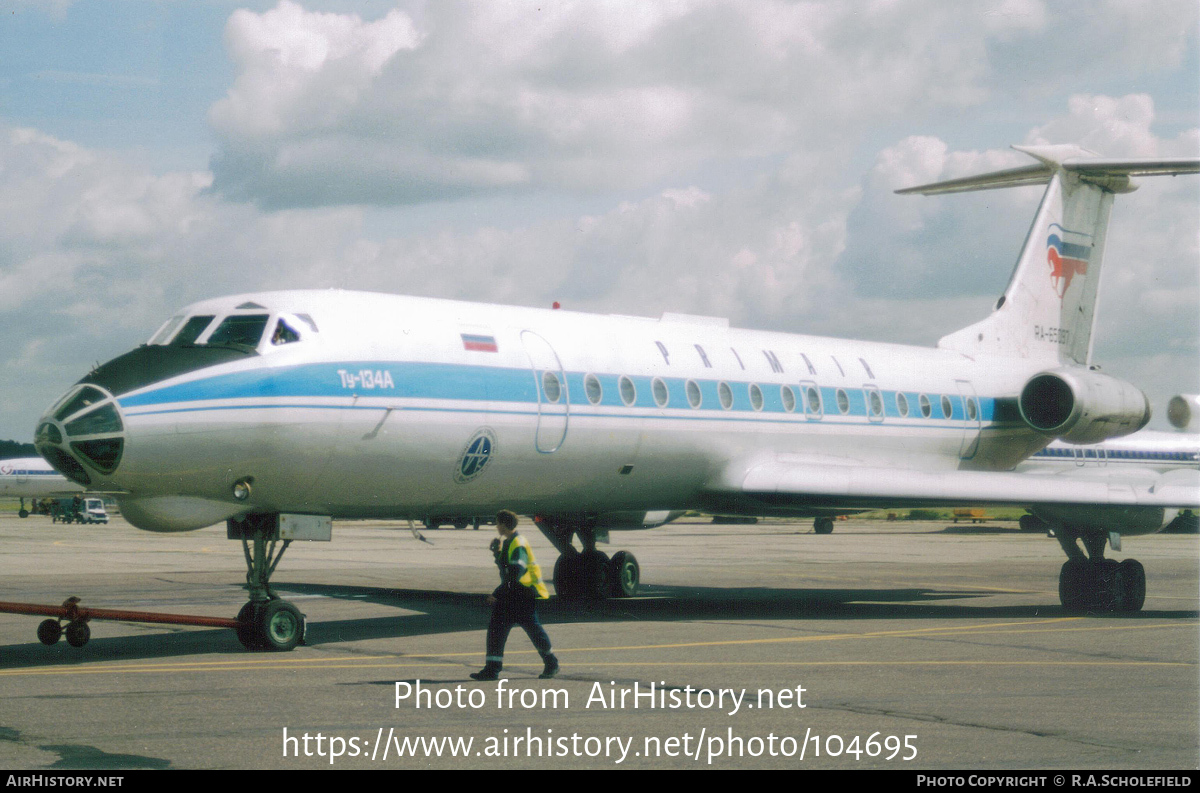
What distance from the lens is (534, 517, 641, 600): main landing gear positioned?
65.1 feet

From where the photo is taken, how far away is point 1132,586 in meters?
18.5

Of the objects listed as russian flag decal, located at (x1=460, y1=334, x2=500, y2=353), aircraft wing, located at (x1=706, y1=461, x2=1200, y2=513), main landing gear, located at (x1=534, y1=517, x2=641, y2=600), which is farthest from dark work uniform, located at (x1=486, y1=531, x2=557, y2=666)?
main landing gear, located at (x1=534, y1=517, x2=641, y2=600)

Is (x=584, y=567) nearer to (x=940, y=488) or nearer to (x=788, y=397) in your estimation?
(x=788, y=397)

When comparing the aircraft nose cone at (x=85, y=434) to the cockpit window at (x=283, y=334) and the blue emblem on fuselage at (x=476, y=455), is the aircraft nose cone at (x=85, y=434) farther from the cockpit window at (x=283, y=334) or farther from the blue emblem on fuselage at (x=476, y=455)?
the blue emblem on fuselage at (x=476, y=455)

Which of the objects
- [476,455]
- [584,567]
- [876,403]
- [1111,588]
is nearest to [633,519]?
[584,567]

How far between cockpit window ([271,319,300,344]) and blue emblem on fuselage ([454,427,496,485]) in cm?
225

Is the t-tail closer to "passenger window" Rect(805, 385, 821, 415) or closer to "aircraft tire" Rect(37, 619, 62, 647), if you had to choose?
"passenger window" Rect(805, 385, 821, 415)

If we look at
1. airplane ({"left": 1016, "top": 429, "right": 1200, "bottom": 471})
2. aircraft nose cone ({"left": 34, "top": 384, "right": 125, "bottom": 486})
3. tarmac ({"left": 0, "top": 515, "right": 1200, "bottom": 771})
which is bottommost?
tarmac ({"left": 0, "top": 515, "right": 1200, "bottom": 771})

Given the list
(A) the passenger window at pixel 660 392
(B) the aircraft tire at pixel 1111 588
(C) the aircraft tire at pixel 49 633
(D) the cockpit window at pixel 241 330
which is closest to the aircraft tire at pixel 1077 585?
(B) the aircraft tire at pixel 1111 588

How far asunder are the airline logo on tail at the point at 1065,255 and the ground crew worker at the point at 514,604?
15.4 metres

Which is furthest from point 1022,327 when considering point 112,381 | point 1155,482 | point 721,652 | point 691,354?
point 112,381

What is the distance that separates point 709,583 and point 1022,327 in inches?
287

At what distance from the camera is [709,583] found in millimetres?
24250

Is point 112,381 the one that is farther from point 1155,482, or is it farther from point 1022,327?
point 1022,327
